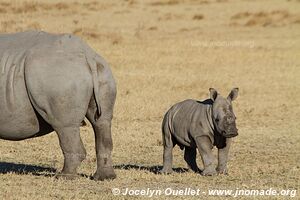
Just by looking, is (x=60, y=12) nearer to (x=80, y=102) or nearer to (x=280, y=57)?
(x=280, y=57)

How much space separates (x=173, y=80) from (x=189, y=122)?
11.7 meters

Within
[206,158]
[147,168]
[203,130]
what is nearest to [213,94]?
[203,130]

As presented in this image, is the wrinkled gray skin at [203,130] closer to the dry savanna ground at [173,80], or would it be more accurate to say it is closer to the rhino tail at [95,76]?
the dry savanna ground at [173,80]

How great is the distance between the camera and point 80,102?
10.9 metres

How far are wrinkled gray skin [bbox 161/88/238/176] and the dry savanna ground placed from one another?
274 mm

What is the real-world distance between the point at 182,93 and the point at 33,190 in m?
12.4

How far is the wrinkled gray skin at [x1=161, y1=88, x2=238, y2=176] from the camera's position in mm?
11922

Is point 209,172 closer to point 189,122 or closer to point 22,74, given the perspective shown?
point 189,122

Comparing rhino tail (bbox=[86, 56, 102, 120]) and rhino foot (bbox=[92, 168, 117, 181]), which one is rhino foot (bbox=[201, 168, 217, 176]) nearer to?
rhino foot (bbox=[92, 168, 117, 181])

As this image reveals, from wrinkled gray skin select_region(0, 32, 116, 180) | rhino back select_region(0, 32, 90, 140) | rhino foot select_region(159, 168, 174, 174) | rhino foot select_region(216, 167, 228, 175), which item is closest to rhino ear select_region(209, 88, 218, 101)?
rhino foot select_region(216, 167, 228, 175)

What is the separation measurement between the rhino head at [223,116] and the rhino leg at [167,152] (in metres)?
0.82

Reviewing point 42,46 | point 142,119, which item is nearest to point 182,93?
point 142,119

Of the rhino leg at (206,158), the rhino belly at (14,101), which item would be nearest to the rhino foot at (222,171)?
the rhino leg at (206,158)

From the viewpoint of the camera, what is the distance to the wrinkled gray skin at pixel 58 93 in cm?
1088
